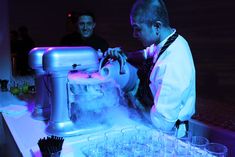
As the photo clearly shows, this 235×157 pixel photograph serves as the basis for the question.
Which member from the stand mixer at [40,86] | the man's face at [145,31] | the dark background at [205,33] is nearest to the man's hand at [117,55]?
the man's face at [145,31]

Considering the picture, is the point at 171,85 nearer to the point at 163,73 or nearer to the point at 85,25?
the point at 163,73

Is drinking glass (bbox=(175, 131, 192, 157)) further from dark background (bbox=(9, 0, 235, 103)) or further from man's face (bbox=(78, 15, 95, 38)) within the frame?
dark background (bbox=(9, 0, 235, 103))

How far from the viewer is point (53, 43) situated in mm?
5047

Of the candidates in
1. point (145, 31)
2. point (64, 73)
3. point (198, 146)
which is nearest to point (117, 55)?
point (145, 31)

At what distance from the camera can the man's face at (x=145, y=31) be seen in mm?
1370

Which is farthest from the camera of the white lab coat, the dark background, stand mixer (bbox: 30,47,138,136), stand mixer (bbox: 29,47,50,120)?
the dark background

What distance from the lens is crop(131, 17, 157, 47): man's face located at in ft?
4.50

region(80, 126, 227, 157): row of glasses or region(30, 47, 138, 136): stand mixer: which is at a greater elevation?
region(30, 47, 138, 136): stand mixer

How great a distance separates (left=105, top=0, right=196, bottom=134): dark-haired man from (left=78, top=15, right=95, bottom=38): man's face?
1529mm

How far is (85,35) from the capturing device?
9.61 ft

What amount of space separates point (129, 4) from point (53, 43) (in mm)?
1660

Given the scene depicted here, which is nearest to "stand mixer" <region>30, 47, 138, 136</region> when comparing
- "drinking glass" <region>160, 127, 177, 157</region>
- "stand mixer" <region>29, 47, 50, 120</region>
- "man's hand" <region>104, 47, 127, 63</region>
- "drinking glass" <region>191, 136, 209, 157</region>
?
"man's hand" <region>104, 47, 127, 63</region>

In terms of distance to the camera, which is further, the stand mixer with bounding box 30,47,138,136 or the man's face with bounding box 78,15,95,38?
the man's face with bounding box 78,15,95,38

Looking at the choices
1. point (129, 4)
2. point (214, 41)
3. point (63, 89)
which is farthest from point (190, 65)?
point (129, 4)
